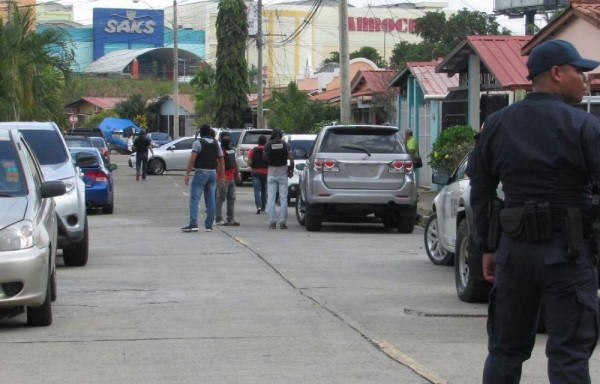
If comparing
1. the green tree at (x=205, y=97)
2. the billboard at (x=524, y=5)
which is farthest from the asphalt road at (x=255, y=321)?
the green tree at (x=205, y=97)

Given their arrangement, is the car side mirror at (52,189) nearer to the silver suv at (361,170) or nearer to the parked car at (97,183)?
the silver suv at (361,170)

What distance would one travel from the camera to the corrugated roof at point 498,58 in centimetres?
2414

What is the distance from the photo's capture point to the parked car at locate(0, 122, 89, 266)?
13578 mm

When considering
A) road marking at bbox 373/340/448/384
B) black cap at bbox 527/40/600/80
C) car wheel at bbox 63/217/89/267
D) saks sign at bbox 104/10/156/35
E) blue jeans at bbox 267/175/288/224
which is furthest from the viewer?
saks sign at bbox 104/10/156/35

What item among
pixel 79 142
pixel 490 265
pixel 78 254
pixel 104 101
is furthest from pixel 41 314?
pixel 104 101

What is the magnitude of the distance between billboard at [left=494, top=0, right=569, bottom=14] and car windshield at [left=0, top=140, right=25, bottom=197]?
5032 cm

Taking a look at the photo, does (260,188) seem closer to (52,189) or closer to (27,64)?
(27,64)

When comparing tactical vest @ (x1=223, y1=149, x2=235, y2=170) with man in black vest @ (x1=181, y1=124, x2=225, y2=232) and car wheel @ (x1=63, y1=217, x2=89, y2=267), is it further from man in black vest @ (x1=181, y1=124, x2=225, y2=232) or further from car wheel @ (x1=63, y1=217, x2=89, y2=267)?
car wheel @ (x1=63, y1=217, x2=89, y2=267)

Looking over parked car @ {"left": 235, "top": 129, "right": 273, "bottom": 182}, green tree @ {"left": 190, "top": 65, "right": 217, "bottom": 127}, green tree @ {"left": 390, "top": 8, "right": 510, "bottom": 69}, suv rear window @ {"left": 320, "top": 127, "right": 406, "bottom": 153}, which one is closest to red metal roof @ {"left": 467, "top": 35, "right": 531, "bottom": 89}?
suv rear window @ {"left": 320, "top": 127, "right": 406, "bottom": 153}

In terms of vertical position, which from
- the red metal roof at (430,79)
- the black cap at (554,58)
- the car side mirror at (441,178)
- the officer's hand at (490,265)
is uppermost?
the red metal roof at (430,79)

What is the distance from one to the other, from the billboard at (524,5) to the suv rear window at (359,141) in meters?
41.2

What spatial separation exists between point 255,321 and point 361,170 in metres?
9.01

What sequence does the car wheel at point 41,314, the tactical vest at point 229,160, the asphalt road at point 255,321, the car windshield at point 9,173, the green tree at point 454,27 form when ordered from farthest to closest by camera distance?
the green tree at point 454,27
the tactical vest at point 229,160
the car windshield at point 9,173
the car wheel at point 41,314
the asphalt road at point 255,321

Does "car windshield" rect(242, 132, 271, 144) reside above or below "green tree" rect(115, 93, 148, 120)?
below
